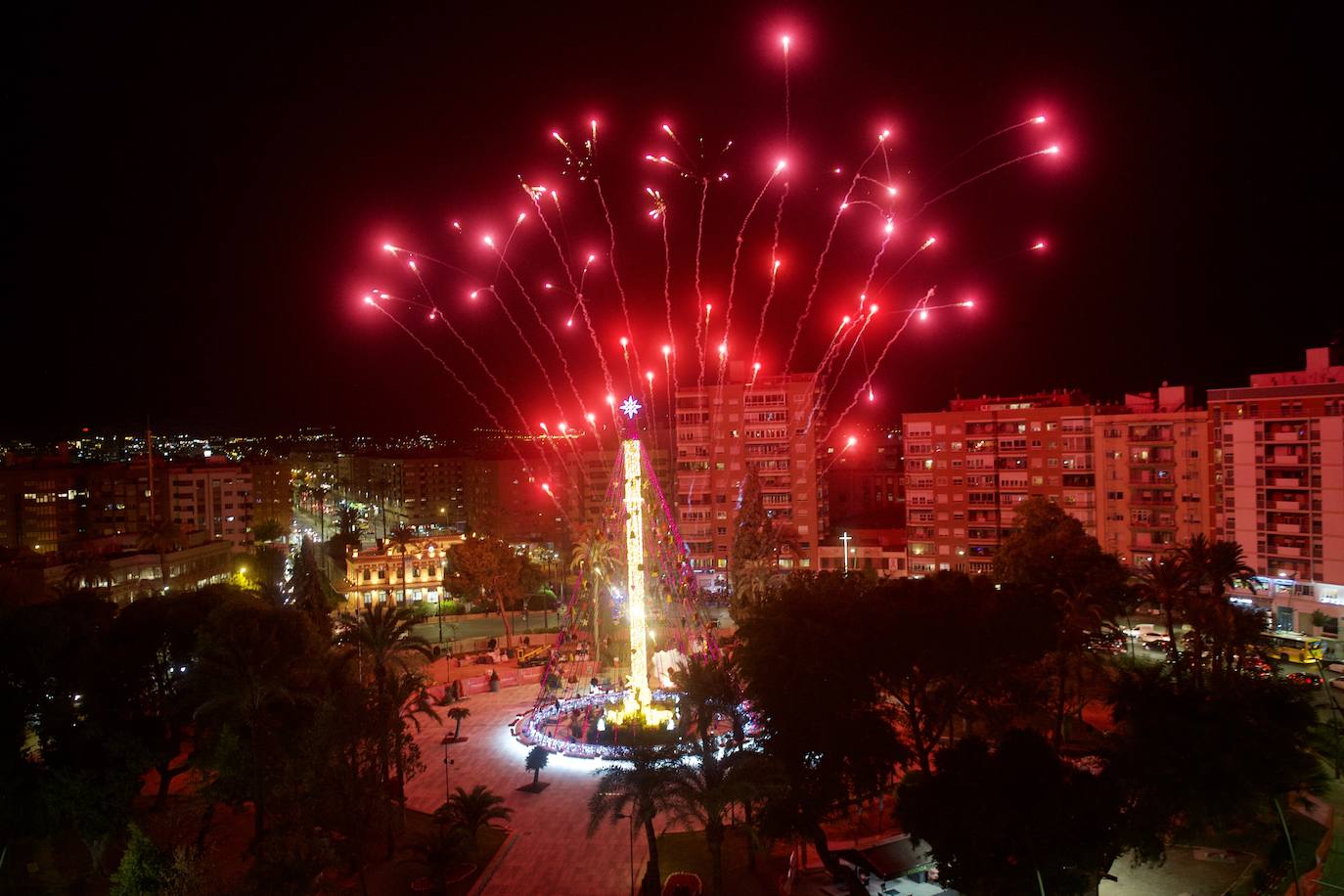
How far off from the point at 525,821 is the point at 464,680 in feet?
46.1

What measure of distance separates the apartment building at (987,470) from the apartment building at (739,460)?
21.6 ft

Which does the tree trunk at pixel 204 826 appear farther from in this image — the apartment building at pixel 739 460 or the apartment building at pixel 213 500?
the apartment building at pixel 213 500

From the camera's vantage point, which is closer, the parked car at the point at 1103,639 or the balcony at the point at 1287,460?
the parked car at the point at 1103,639

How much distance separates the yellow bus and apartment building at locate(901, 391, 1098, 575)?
13473mm

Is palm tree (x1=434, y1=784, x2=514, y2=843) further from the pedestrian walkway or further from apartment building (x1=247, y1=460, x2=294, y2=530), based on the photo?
apartment building (x1=247, y1=460, x2=294, y2=530)

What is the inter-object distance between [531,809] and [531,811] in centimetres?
13

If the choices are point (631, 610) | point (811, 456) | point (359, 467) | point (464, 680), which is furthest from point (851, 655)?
point (359, 467)

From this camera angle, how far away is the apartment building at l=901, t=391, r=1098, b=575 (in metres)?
51.8

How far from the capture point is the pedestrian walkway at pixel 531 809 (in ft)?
58.9

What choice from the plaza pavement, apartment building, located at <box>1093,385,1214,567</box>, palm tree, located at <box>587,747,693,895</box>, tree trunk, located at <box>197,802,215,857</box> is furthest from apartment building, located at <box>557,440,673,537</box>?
palm tree, located at <box>587,747,693,895</box>

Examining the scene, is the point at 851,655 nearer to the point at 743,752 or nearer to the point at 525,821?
the point at 743,752

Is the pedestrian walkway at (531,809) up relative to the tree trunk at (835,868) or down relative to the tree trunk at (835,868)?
down

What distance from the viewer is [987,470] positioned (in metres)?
54.8

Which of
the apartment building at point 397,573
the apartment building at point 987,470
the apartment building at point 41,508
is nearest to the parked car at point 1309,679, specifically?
the apartment building at point 987,470
